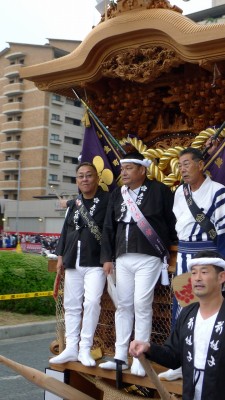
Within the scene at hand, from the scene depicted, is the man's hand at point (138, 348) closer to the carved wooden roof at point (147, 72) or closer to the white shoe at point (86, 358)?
the white shoe at point (86, 358)

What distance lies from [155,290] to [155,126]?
1.96m

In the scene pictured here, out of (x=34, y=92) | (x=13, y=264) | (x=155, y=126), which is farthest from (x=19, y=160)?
(x=155, y=126)

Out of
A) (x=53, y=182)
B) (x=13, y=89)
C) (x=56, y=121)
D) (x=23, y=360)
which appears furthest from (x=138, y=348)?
(x=13, y=89)

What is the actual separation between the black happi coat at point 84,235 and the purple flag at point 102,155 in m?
0.33

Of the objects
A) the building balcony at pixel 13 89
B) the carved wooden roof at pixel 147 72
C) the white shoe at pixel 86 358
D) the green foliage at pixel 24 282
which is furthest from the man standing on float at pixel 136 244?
the building balcony at pixel 13 89

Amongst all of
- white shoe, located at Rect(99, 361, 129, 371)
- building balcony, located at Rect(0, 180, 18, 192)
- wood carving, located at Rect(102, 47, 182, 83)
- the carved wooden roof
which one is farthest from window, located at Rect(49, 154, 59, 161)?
white shoe, located at Rect(99, 361, 129, 371)

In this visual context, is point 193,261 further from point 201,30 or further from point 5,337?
→ point 5,337

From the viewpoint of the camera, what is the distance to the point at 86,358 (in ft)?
14.3

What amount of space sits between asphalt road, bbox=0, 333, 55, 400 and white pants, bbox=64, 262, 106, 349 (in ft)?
4.85

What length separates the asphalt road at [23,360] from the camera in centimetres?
580

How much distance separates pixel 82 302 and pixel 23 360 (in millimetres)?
2853

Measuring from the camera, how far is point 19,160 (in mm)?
51344

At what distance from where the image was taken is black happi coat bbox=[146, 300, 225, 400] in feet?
8.86

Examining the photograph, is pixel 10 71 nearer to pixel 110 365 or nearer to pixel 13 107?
pixel 13 107
